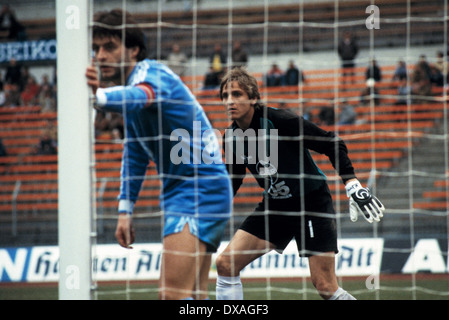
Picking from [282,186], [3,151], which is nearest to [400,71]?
[3,151]

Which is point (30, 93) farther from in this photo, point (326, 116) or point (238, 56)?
point (326, 116)

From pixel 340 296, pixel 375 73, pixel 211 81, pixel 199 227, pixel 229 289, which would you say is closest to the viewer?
pixel 199 227

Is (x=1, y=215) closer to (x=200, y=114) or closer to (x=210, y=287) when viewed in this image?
(x=210, y=287)

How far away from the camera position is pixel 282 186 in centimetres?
465

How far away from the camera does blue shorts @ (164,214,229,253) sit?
3652 mm

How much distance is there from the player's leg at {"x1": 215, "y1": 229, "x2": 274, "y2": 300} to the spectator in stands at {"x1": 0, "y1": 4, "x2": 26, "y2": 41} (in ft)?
43.6

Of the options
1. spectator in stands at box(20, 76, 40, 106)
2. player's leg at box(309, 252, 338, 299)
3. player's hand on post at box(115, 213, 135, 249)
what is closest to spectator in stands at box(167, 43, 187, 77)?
spectator in stands at box(20, 76, 40, 106)

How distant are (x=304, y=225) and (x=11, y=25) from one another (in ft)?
44.4

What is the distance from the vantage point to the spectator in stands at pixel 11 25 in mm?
16047

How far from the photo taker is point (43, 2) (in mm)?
16750

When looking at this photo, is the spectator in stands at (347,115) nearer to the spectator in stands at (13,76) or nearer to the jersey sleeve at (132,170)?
the spectator in stands at (13,76)

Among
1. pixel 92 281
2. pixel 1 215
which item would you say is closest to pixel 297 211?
→ pixel 92 281

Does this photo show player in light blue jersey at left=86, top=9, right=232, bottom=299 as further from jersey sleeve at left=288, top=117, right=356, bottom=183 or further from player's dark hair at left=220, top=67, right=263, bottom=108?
jersey sleeve at left=288, top=117, right=356, bottom=183
